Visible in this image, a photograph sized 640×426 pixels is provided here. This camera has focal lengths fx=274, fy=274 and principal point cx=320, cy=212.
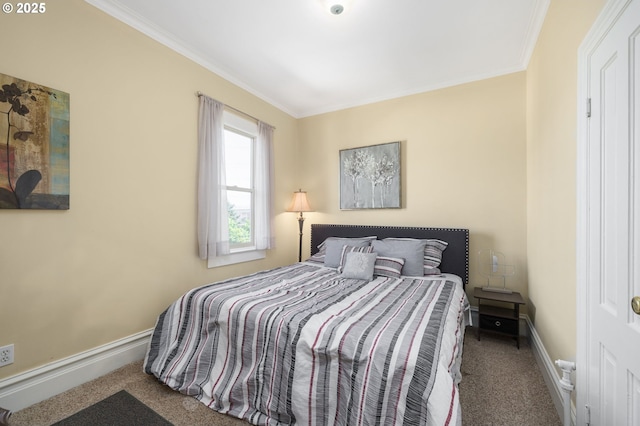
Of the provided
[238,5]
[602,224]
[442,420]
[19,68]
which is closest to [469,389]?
[442,420]

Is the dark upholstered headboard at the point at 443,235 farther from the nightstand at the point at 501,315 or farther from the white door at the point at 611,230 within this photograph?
the white door at the point at 611,230

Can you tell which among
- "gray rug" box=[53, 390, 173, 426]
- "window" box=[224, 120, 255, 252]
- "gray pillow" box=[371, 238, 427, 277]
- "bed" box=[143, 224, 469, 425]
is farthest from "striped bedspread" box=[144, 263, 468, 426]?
"window" box=[224, 120, 255, 252]

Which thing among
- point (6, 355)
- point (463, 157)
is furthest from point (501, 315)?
point (6, 355)

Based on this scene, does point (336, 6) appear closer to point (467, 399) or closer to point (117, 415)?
point (467, 399)

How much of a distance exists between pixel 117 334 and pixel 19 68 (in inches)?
76.1

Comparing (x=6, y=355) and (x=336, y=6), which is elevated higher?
(x=336, y=6)

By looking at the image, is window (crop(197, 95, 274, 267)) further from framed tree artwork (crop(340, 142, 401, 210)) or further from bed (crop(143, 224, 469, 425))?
framed tree artwork (crop(340, 142, 401, 210))

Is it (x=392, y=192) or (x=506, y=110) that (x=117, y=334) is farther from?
(x=506, y=110)

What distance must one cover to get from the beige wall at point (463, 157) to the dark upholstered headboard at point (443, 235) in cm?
16

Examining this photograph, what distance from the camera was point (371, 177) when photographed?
3.61m

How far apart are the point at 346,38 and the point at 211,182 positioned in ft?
6.18

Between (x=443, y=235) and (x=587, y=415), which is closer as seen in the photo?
(x=587, y=415)

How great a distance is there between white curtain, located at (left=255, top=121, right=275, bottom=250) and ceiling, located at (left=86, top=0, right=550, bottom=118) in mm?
642

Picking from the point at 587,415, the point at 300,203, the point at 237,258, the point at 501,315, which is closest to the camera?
the point at 587,415
